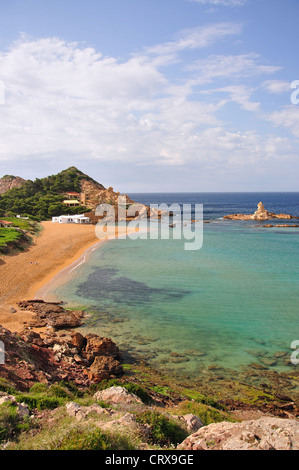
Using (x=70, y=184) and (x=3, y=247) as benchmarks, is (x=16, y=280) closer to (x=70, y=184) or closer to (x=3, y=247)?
(x=3, y=247)

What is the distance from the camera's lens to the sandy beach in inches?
720

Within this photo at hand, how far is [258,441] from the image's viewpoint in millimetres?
5805

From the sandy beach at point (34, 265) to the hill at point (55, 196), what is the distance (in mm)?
22166

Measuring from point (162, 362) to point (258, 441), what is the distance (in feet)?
25.1

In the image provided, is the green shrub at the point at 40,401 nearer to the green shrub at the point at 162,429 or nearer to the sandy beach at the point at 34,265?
the green shrub at the point at 162,429

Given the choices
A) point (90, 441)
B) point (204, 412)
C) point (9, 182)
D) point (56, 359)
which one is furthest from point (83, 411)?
point (9, 182)

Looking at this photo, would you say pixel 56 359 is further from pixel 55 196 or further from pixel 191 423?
pixel 55 196

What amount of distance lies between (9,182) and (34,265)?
287 feet

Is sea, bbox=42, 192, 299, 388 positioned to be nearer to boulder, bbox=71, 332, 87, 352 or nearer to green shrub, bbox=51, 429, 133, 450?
boulder, bbox=71, 332, 87, 352

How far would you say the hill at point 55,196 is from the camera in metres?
69.6

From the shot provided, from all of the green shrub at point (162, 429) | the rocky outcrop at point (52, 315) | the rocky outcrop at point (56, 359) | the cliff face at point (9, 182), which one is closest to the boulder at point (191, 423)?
the green shrub at point (162, 429)

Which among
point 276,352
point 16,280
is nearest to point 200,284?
point 276,352

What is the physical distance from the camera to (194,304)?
2017cm

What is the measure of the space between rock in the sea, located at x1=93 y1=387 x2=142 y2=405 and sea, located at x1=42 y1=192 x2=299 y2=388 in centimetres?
408
